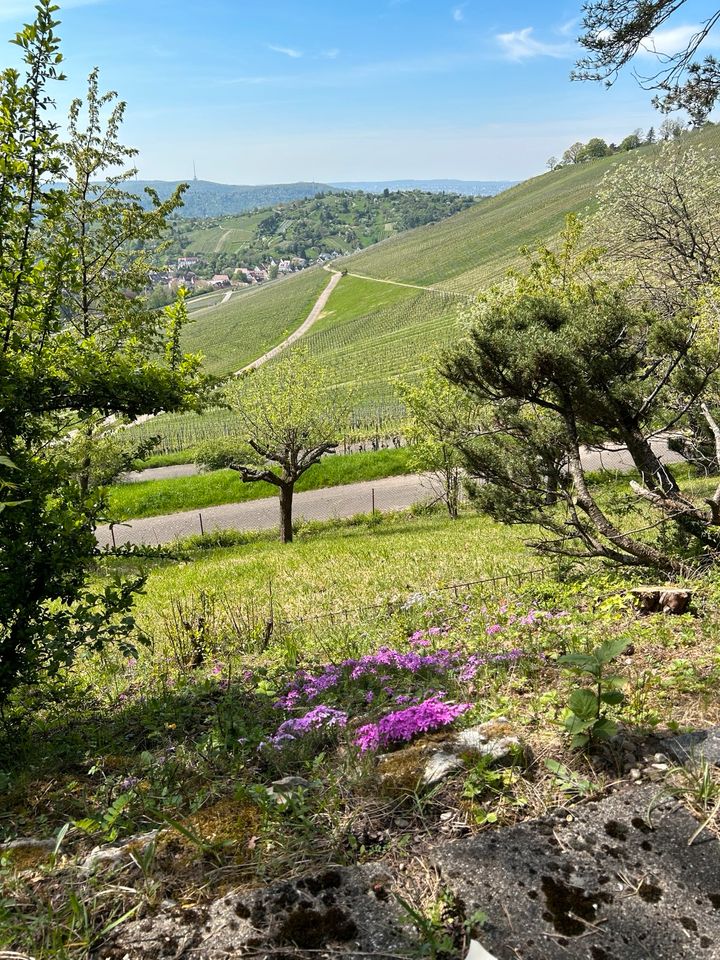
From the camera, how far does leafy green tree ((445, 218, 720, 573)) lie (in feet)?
22.3

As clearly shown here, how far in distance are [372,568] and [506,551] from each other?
9.60 ft

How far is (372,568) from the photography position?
12266 millimetres

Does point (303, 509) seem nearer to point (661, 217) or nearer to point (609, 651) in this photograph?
point (661, 217)

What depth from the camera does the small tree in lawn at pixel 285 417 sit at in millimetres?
21391

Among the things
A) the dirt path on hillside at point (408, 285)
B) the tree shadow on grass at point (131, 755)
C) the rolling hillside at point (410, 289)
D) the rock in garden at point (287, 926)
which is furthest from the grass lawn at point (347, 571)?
the dirt path on hillside at point (408, 285)

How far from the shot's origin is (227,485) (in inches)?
1481

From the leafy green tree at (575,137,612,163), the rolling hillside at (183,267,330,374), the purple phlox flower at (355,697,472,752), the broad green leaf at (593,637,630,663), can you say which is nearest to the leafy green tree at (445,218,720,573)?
the broad green leaf at (593,637,630,663)

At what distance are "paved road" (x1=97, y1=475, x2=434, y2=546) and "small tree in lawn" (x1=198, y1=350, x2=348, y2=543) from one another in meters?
7.86

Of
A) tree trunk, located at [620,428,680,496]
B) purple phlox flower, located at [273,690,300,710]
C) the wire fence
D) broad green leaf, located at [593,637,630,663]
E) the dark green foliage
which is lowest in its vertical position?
the wire fence

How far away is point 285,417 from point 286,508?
379 cm

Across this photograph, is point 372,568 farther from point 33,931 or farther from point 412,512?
point 412,512

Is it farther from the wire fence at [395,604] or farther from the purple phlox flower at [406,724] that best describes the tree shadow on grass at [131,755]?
the wire fence at [395,604]

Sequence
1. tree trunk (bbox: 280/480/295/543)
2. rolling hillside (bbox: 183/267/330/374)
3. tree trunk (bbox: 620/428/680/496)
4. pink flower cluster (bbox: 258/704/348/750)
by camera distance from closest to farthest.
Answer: pink flower cluster (bbox: 258/704/348/750), tree trunk (bbox: 620/428/680/496), tree trunk (bbox: 280/480/295/543), rolling hillside (bbox: 183/267/330/374)

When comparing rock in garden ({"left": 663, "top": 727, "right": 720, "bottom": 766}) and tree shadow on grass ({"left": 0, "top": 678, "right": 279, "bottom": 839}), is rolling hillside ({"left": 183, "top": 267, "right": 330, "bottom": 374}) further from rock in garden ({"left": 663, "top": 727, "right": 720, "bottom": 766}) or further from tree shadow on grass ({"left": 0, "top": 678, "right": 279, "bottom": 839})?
rock in garden ({"left": 663, "top": 727, "right": 720, "bottom": 766})
